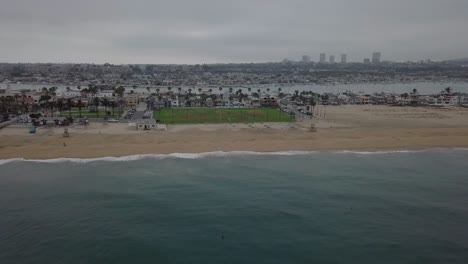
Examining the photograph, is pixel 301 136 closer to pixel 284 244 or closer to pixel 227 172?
pixel 227 172

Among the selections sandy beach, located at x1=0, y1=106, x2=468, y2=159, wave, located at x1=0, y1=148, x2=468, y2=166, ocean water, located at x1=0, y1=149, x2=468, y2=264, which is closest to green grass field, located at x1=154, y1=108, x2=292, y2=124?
sandy beach, located at x1=0, y1=106, x2=468, y2=159

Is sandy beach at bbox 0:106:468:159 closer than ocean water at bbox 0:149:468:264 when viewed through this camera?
No

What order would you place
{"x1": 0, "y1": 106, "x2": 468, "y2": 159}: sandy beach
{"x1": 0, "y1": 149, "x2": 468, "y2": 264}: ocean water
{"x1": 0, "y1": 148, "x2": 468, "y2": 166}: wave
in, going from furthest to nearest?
1. {"x1": 0, "y1": 106, "x2": 468, "y2": 159}: sandy beach
2. {"x1": 0, "y1": 148, "x2": 468, "y2": 166}: wave
3. {"x1": 0, "y1": 149, "x2": 468, "y2": 264}: ocean water

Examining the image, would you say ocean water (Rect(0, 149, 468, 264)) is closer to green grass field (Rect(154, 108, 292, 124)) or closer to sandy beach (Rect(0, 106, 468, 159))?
sandy beach (Rect(0, 106, 468, 159))

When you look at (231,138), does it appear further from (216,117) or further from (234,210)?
(234,210)

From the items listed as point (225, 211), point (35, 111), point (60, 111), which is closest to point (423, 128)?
point (225, 211)

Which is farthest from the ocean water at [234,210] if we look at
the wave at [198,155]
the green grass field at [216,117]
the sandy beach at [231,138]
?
the green grass field at [216,117]

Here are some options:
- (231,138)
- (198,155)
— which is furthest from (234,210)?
(231,138)

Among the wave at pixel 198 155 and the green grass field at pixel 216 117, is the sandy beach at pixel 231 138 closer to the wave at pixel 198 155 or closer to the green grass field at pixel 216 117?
the wave at pixel 198 155
